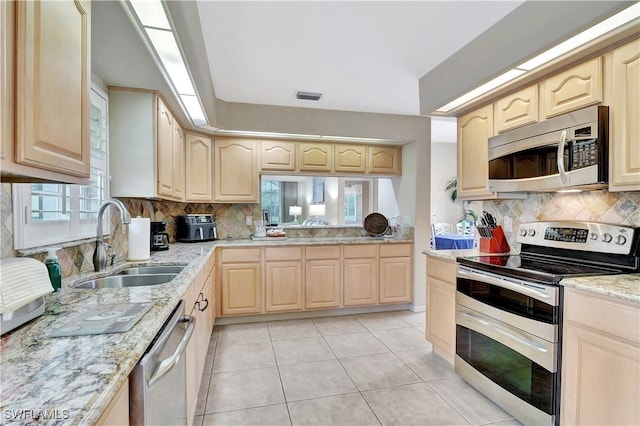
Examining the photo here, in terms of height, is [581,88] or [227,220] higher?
[581,88]

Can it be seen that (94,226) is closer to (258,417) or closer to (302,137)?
(258,417)

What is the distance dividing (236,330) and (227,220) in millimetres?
1356

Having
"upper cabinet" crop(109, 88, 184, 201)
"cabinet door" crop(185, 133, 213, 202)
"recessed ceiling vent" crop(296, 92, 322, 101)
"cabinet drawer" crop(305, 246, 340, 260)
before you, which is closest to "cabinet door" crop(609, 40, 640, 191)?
"recessed ceiling vent" crop(296, 92, 322, 101)

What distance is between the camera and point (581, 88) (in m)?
1.82

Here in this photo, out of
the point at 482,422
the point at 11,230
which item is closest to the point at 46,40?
the point at 11,230

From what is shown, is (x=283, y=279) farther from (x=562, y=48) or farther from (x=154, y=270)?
(x=562, y=48)

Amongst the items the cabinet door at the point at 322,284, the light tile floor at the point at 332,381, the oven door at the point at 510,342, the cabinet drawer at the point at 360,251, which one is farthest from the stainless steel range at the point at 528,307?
the cabinet door at the point at 322,284

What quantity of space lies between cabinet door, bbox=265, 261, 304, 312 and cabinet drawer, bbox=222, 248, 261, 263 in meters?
0.16

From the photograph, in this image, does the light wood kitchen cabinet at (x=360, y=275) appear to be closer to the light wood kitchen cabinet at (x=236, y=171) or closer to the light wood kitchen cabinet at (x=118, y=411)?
the light wood kitchen cabinet at (x=236, y=171)

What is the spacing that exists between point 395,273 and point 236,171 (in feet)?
7.44

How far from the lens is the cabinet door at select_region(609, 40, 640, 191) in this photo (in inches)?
62.6

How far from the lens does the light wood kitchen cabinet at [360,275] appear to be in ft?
12.2

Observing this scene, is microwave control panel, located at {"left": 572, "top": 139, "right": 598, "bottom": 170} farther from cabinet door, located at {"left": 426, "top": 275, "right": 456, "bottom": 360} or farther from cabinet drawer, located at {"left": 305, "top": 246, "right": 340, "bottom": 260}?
cabinet drawer, located at {"left": 305, "top": 246, "right": 340, "bottom": 260}

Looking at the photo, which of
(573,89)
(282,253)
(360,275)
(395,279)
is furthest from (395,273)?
(573,89)
